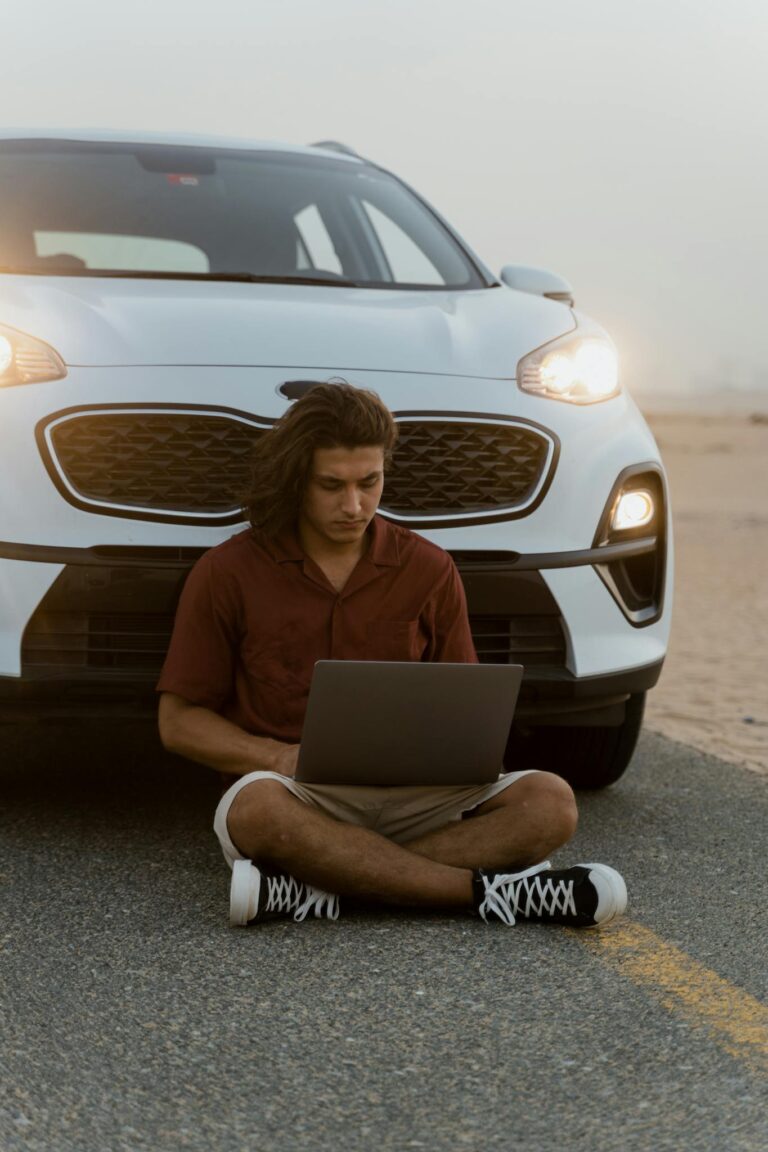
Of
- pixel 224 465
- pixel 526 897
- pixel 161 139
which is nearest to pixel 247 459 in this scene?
pixel 224 465

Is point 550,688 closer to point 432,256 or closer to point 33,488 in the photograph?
point 33,488

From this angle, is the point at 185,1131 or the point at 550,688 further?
the point at 550,688

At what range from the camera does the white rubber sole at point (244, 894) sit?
3.64 m

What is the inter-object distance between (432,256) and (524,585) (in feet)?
5.50

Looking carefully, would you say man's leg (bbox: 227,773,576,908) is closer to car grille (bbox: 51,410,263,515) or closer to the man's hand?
the man's hand

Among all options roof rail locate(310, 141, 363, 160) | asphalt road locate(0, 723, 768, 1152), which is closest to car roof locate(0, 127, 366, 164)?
roof rail locate(310, 141, 363, 160)

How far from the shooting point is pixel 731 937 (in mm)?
3662

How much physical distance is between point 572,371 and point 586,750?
1236 millimetres

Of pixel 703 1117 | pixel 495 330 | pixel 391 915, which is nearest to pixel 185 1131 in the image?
pixel 703 1117

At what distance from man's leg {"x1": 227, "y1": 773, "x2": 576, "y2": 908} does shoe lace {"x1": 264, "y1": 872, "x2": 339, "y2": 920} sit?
0.06ft

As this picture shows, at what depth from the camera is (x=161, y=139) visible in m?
5.97

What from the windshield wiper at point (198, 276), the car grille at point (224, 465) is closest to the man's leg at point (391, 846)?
the car grille at point (224, 465)

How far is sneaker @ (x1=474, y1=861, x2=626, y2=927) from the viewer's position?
367cm

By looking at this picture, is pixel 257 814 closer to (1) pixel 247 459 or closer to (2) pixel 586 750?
(1) pixel 247 459
